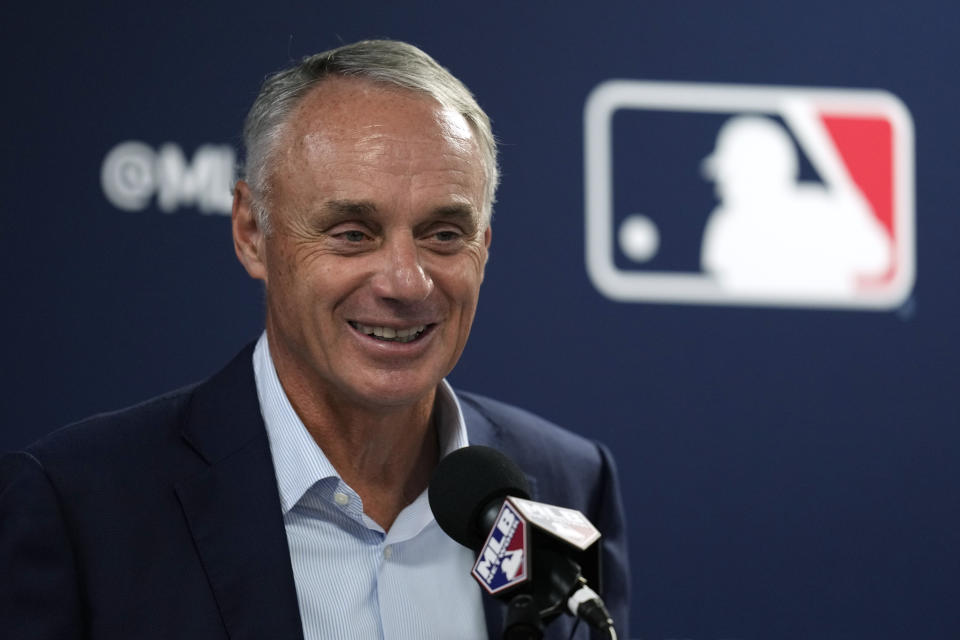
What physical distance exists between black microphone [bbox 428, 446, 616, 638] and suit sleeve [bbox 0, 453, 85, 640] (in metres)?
0.45

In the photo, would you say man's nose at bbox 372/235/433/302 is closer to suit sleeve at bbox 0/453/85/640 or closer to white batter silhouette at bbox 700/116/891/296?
suit sleeve at bbox 0/453/85/640

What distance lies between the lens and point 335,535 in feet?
5.29

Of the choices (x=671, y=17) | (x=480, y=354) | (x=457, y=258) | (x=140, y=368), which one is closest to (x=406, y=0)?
(x=671, y=17)

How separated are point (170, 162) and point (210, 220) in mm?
131

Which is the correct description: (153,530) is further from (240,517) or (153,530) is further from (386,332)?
(386,332)

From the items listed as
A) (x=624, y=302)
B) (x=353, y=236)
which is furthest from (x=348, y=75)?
(x=624, y=302)

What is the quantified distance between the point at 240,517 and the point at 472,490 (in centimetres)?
37

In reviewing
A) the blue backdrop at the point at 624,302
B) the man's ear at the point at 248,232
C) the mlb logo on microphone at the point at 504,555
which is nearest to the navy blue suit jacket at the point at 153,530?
the man's ear at the point at 248,232

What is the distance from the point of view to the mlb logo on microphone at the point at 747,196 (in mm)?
2500

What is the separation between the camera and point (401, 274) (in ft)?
5.00

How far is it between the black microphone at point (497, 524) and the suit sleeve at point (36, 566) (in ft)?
1.47

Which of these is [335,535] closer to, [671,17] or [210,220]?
[210,220]

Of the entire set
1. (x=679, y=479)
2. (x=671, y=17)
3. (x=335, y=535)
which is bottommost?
(x=679, y=479)

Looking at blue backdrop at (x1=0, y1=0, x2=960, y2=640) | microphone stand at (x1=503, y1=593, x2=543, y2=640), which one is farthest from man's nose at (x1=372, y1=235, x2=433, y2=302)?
blue backdrop at (x1=0, y1=0, x2=960, y2=640)
